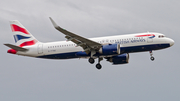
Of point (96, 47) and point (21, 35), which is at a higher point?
point (21, 35)

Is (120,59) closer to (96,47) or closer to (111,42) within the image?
(111,42)

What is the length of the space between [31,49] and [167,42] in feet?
67.0

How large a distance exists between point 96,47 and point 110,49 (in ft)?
7.18

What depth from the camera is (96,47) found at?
48656mm

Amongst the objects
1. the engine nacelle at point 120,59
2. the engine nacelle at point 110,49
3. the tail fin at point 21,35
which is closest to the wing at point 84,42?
the engine nacelle at point 110,49

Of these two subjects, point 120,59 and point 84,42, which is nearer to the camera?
point 84,42

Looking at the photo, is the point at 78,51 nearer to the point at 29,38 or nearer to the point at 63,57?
the point at 63,57

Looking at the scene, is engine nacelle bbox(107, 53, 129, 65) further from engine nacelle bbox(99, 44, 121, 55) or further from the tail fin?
the tail fin

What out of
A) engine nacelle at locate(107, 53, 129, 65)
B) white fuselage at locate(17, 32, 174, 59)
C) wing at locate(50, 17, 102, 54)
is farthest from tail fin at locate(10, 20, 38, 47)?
engine nacelle at locate(107, 53, 129, 65)

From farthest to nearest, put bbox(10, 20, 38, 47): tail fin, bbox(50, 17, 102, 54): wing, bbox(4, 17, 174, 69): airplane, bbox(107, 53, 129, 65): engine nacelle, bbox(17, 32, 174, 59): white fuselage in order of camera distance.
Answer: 1. bbox(10, 20, 38, 47): tail fin
2. bbox(107, 53, 129, 65): engine nacelle
3. bbox(17, 32, 174, 59): white fuselage
4. bbox(4, 17, 174, 69): airplane
5. bbox(50, 17, 102, 54): wing

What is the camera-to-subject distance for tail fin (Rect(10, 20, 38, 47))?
179ft

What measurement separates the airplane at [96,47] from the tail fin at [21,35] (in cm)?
65

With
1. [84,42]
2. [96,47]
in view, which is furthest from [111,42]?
[84,42]

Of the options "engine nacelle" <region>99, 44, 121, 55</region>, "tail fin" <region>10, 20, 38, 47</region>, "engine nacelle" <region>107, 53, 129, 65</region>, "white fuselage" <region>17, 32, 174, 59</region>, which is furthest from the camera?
"tail fin" <region>10, 20, 38, 47</region>
